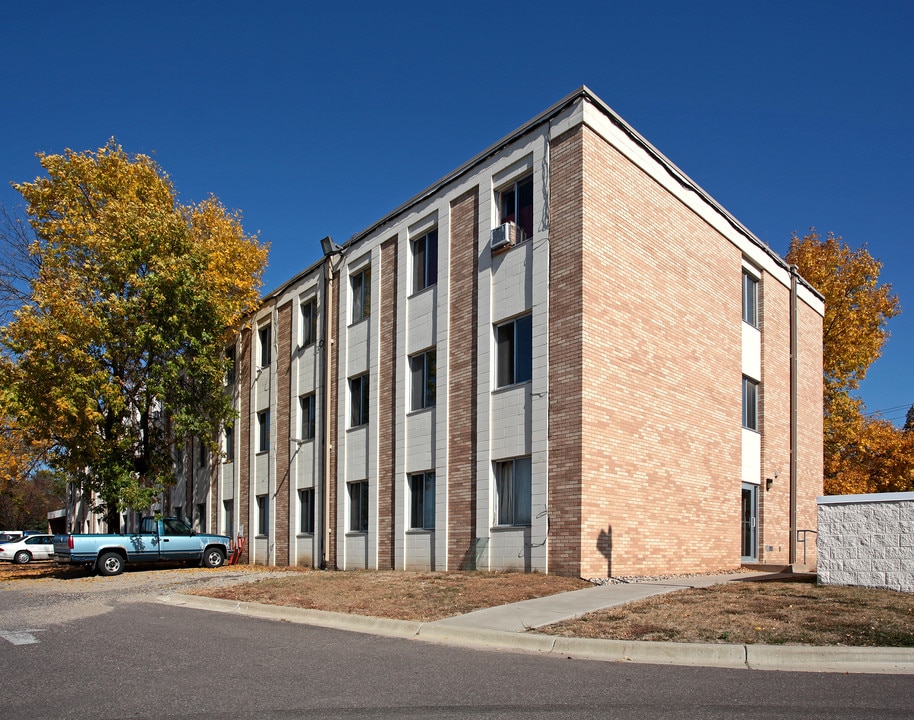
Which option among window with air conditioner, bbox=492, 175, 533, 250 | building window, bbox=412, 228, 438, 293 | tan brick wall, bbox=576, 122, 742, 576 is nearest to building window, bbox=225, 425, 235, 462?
building window, bbox=412, 228, 438, 293

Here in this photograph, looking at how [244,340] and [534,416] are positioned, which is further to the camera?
[244,340]

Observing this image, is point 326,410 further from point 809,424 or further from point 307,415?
point 809,424

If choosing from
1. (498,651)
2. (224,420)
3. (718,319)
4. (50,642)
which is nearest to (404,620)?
(498,651)

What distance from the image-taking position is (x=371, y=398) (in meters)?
23.9

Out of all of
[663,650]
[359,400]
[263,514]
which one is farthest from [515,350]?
[263,514]

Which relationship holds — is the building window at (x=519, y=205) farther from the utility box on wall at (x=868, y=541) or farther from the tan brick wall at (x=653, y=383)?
the utility box on wall at (x=868, y=541)

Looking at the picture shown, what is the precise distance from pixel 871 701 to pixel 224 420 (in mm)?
26809

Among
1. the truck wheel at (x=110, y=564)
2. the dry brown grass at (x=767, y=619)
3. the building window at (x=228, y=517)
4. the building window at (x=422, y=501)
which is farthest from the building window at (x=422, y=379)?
the building window at (x=228, y=517)

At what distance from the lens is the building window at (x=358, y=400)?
2478cm

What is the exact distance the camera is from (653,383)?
19.5m

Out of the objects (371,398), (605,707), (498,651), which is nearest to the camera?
(605,707)

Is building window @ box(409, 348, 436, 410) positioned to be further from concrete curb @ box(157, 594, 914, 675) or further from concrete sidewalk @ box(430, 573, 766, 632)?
concrete curb @ box(157, 594, 914, 675)

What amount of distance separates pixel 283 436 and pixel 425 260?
947 cm

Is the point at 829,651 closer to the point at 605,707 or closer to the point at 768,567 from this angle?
the point at 605,707
